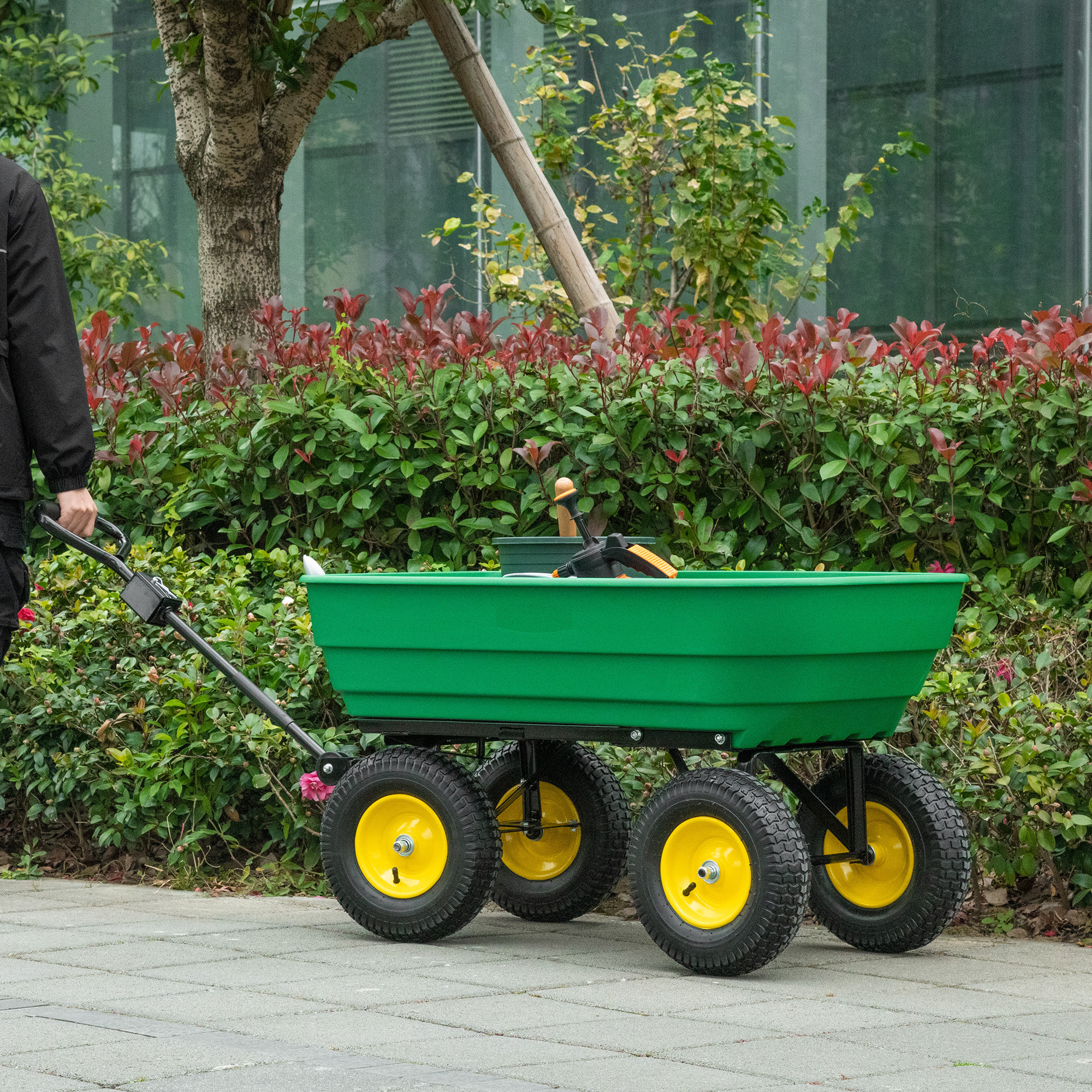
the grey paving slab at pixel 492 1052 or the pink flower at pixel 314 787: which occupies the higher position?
the pink flower at pixel 314 787

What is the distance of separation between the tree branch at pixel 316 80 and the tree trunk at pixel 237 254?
14 centimetres

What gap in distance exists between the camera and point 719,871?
382 centimetres

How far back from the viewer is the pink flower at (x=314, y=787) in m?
4.59

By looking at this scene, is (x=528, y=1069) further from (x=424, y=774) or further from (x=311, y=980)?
(x=424, y=774)

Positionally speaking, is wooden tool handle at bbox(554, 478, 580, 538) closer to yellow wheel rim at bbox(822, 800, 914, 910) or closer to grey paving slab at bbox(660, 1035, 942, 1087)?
yellow wheel rim at bbox(822, 800, 914, 910)

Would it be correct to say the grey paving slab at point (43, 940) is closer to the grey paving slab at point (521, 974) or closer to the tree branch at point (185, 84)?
the grey paving slab at point (521, 974)

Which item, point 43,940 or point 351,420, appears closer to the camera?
point 43,940

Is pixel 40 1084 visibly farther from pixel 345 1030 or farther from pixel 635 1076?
pixel 635 1076

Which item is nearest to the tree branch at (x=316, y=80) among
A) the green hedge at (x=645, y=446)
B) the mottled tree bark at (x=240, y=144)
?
the mottled tree bark at (x=240, y=144)

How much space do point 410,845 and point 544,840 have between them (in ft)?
1.52

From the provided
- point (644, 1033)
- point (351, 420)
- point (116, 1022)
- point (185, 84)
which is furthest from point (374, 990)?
point (185, 84)

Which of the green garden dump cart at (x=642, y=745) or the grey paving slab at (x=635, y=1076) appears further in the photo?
the green garden dump cart at (x=642, y=745)

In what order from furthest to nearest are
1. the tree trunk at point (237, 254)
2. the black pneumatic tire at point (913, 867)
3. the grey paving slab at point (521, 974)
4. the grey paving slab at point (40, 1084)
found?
the tree trunk at point (237, 254) < the black pneumatic tire at point (913, 867) < the grey paving slab at point (521, 974) < the grey paving slab at point (40, 1084)

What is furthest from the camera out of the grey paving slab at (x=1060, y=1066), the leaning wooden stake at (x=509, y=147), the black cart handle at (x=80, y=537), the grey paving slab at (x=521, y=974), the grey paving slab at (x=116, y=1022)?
the leaning wooden stake at (x=509, y=147)
